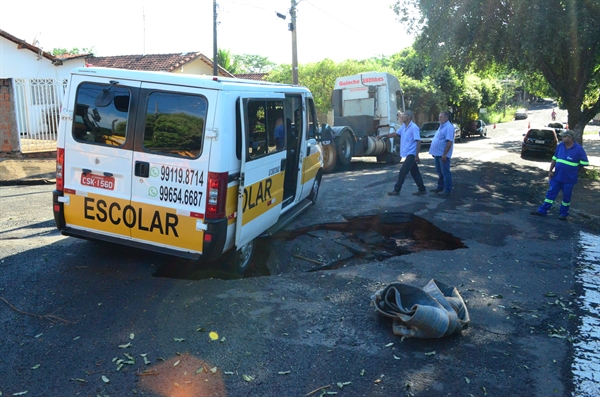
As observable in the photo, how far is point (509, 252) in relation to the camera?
288 inches

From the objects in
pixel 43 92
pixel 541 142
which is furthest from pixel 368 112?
pixel 43 92

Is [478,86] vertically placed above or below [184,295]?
above

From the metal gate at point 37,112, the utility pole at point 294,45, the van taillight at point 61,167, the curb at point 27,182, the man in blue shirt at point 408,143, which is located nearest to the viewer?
the van taillight at point 61,167

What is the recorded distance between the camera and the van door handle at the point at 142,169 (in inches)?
213

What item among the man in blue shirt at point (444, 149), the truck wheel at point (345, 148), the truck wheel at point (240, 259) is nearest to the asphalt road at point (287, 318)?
the truck wheel at point (240, 259)

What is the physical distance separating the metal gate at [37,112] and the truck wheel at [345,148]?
27.8 ft

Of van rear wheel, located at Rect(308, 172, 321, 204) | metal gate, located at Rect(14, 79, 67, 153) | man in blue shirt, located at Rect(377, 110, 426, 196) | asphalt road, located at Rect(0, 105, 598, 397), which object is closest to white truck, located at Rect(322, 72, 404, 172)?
man in blue shirt, located at Rect(377, 110, 426, 196)

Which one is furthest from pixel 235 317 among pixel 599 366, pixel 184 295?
pixel 599 366

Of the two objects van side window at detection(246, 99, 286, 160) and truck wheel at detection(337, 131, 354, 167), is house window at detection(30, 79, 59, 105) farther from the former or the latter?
van side window at detection(246, 99, 286, 160)

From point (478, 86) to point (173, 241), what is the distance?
46330 mm

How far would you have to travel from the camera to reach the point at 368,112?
18375 mm

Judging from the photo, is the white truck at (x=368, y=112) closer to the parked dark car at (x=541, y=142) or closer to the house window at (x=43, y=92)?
the parked dark car at (x=541, y=142)

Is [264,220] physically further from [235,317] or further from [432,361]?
[432,361]

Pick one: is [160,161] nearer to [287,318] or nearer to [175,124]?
[175,124]
